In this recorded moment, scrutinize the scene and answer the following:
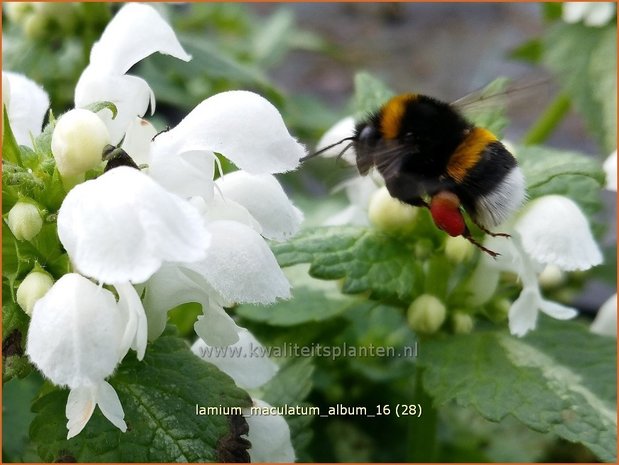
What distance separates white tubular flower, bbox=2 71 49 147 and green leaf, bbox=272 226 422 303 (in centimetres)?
36

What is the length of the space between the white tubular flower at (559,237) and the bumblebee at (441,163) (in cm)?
7

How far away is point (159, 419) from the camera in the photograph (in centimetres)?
102

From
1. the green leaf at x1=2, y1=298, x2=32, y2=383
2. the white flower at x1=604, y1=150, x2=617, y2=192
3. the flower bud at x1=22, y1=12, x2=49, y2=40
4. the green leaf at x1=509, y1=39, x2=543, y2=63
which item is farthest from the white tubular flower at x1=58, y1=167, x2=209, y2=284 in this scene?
the green leaf at x1=509, y1=39, x2=543, y2=63

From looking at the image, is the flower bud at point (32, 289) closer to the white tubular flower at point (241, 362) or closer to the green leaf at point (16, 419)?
the white tubular flower at point (241, 362)

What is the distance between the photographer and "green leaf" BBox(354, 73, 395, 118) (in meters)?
1.42

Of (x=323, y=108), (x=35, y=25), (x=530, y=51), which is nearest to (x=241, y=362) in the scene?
(x=35, y=25)

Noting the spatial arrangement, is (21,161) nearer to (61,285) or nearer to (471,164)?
(61,285)

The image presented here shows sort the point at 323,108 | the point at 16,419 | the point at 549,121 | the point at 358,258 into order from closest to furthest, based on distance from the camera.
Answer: the point at 358,258
the point at 16,419
the point at 549,121
the point at 323,108

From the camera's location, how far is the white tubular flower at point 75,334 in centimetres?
85

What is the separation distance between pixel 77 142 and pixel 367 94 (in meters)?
0.65

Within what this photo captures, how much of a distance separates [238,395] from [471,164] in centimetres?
41

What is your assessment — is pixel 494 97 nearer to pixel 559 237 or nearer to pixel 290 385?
pixel 559 237

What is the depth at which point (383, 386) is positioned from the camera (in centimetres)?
195

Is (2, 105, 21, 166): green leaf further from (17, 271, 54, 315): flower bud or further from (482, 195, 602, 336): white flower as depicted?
(482, 195, 602, 336): white flower
